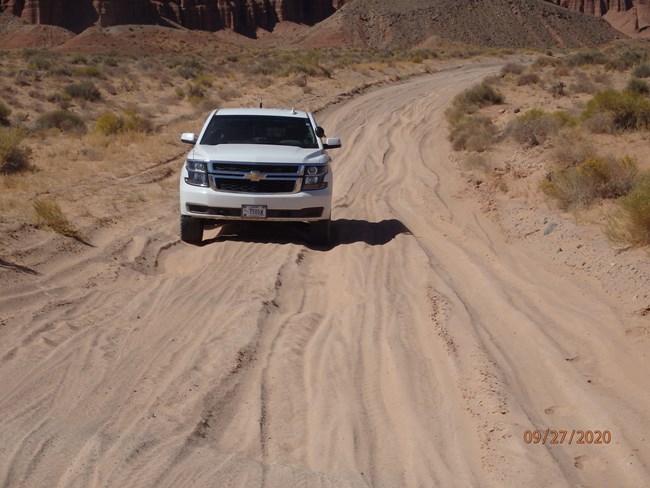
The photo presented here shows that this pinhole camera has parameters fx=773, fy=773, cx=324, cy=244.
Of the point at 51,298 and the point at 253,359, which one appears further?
the point at 51,298

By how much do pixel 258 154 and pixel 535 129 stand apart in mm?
10105

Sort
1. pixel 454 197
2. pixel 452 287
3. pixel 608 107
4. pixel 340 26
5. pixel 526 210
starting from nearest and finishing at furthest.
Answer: pixel 452 287
pixel 526 210
pixel 454 197
pixel 608 107
pixel 340 26

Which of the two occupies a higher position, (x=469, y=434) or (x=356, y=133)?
(x=469, y=434)

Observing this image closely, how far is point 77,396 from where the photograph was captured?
5449 millimetres

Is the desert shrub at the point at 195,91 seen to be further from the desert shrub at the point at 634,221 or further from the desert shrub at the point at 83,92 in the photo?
the desert shrub at the point at 634,221

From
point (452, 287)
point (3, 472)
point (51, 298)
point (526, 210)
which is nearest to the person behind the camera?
point (3, 472)

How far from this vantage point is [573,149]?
15117mm

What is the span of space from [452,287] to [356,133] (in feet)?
52.2

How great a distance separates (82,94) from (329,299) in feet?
86.3

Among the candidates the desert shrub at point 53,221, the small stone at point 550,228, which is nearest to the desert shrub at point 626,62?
the small stone at point 550,228

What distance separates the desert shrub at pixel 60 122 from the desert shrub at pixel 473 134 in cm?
1068

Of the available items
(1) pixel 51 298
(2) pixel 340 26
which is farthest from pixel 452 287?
(2) pixel 340 26

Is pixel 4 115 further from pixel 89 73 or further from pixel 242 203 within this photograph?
pixel 242 203

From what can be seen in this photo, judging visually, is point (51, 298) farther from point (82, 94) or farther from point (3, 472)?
point (82, 94)
